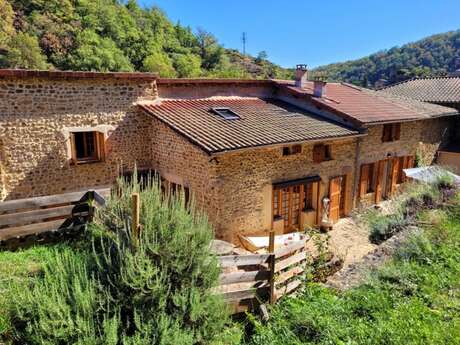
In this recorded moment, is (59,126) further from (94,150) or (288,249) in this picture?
(288,249)

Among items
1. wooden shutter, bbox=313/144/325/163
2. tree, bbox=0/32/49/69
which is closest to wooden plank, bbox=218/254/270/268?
wooden shutter, bbox=313/144/325/163

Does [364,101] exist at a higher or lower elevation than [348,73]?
lower

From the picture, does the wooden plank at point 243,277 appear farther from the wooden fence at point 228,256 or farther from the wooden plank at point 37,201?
the wooden plank at point 37,201

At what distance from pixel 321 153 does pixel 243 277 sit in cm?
758

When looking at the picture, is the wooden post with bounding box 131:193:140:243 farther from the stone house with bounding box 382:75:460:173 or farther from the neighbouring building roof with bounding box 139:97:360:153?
the stone house with bounding box 382:75:460:173

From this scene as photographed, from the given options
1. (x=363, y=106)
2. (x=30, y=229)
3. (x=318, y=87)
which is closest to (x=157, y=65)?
(x=318, y=87)

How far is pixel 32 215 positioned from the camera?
6.73 meters

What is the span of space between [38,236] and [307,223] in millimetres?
8663

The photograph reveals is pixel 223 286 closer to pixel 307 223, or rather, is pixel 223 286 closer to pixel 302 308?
pixel 302 308

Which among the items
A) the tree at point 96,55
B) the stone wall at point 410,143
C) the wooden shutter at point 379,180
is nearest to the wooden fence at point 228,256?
the stone wall at point 410,143

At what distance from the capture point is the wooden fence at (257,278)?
5727 mm

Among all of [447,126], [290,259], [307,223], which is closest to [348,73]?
[447,126]

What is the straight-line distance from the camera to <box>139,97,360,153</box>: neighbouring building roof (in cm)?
971

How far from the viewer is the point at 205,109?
474 inches
